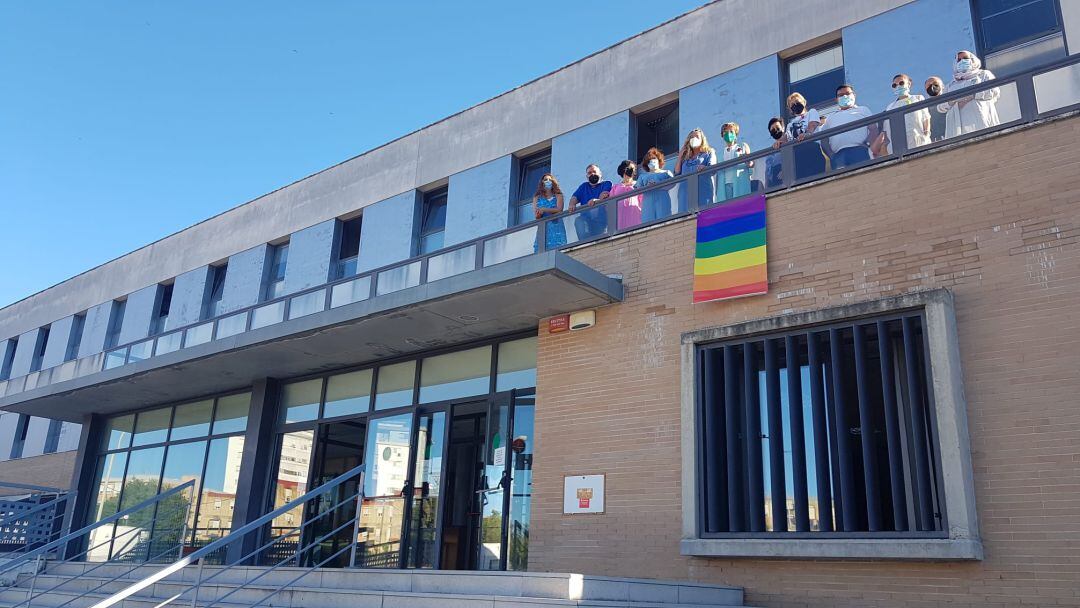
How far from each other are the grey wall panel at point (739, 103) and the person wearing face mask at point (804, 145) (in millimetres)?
2266

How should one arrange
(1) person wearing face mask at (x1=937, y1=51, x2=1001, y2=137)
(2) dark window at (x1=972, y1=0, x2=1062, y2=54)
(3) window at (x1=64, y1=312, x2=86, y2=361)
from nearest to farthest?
(1) person wearing face mask at (x1=937, y1=51, x2=1001, y2=137) → (2) dark window at (x1=972, y1=0, x2=1062, y2=54) → (3) window at (x1=64, y1=312, x2=86, y2=361)

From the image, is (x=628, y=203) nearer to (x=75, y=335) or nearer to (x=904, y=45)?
(x=904, y=45)

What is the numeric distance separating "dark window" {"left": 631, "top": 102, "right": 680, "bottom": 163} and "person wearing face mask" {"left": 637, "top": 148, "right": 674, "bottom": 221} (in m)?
2.62

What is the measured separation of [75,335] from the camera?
2284 cm

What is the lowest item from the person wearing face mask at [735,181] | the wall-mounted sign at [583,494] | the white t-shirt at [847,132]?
the wall-mounted sign at [583,494]

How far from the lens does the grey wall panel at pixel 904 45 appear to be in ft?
34.1

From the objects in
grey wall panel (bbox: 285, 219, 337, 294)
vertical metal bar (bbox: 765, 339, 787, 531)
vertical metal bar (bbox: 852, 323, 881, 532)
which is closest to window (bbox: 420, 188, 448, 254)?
grey wall panel (bbox: 285, 219, 337, 294)

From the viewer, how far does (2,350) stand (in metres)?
25.5

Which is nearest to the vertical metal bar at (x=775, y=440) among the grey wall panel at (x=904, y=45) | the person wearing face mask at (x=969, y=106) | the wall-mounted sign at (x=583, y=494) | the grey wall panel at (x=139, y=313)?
the wall-mounted sign at (x=583, y=494)

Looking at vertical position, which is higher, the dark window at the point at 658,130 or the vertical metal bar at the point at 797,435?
the dark window at the point at 658,130

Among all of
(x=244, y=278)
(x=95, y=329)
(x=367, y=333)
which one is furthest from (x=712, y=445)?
(x=95, y=329)

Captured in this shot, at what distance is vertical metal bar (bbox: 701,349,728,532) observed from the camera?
8.09 m

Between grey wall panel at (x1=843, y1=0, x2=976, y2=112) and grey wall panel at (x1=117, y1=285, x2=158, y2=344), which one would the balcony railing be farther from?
grey wall panel at (x1=117, y1=285, x2=158, y2=344)

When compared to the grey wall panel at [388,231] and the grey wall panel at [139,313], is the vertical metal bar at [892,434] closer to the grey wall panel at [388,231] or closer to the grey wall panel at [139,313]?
the grey wall panel at [388,231]
